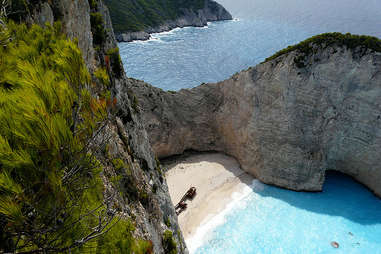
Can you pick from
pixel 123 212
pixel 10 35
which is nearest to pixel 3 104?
pixel 10 35

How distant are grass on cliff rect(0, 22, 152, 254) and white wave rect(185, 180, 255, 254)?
49.6 ft

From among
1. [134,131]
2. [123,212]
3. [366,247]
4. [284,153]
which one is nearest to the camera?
[123,212]

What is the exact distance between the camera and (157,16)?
93.4 meters

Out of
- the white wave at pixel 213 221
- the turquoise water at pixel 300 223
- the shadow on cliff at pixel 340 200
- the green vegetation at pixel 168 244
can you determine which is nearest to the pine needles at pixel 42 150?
the green vegetation at pixel 168 244

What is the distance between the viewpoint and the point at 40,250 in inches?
94.1

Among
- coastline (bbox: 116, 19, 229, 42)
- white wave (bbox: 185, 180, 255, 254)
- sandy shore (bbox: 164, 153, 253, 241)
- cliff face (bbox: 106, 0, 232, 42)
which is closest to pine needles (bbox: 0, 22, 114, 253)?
white wave (bbox: 185, 180, 255, 254)

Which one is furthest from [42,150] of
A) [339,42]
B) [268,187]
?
[339,42]

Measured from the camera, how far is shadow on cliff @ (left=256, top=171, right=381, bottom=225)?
1945 cm

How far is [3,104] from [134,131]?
897cm

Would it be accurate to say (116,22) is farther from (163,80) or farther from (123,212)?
(123,212)

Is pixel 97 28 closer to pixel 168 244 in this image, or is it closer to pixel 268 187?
pixel 168 244

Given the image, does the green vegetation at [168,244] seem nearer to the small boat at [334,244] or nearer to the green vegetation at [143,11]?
the small boat at [334,244]

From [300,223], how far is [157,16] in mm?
95454

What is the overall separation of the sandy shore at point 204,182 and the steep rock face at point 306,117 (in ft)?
6.28
